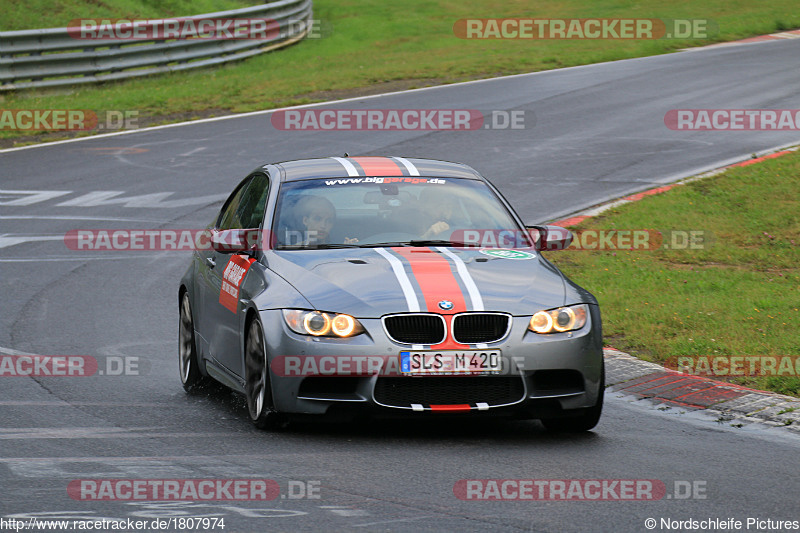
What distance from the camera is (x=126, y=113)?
23.0 metres

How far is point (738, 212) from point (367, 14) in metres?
25.0

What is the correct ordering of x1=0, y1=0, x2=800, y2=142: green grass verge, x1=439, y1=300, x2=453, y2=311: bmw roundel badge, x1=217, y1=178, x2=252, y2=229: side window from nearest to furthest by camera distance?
1. x1=439, y1=300, x2=453, y2=311: bmw roundel badge
2. x1=217, y1=178, x2=252, y2=229: side window
3. x1=0, y1=0, x2=800, y2=142: green grass verge

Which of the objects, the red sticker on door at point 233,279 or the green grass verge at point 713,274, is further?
the green grass verge at point 713,274

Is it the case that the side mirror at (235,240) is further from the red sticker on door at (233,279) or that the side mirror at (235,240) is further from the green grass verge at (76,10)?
the green grass verge at (76,10)

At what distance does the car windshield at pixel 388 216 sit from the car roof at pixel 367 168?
0.31ft

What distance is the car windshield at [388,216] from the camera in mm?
8266

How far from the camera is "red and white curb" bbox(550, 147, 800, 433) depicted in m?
8.02
